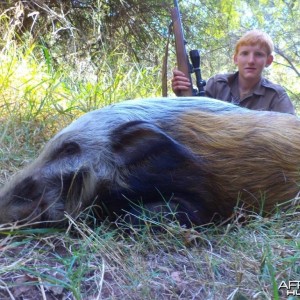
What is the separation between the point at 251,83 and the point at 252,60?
247mm

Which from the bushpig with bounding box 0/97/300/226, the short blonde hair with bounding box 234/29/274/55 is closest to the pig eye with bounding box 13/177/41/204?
the bushpig with bounding box 0/97/300/226

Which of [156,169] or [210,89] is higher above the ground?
[156,169]

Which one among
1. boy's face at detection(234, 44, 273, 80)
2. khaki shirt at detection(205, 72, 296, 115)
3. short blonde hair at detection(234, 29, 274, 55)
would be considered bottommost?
khaki shirt at detection(205, 72, 296, 115)

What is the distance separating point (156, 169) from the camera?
284cm

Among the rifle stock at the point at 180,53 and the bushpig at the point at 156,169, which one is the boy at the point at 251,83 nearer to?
the rifle stock at the point at 180,53

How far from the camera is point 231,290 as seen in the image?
2.07 m

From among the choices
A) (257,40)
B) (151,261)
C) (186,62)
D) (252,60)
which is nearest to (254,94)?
(252,60)

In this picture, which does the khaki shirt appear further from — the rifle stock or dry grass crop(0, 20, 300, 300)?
dry grass crop(0, 20, 300, 300)

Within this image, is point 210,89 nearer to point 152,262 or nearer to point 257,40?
point 257,40

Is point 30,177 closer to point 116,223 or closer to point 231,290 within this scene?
point 116,223

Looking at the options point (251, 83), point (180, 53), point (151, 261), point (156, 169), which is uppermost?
point (180, 53)

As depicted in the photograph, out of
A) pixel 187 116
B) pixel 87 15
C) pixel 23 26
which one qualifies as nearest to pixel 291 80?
pixel 87 15

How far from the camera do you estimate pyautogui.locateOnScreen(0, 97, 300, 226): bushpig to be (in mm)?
2855

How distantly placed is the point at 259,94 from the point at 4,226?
3.65 m
